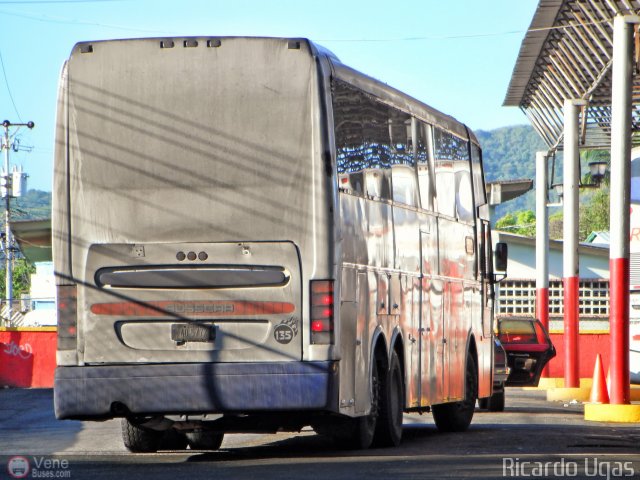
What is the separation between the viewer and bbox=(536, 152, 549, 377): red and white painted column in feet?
130

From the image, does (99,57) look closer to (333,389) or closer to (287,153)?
(287,153)

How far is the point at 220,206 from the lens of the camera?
12477mm

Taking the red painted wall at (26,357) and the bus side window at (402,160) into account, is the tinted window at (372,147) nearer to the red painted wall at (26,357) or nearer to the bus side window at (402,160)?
the bus side window at (402,160)

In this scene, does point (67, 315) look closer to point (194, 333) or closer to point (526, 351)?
point (194, 333)

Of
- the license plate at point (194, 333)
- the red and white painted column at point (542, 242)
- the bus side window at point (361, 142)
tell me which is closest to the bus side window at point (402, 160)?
the bus side window at point (361, 142)

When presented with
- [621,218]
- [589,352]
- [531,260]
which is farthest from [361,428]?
[531,260]

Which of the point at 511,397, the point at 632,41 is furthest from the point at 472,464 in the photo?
the point at 511,397

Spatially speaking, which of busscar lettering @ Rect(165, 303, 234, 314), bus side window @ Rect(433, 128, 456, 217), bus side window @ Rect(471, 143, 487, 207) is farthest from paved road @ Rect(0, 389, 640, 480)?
bus side window @ Rect(471, 143, 487, 207)

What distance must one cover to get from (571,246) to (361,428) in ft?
58.5

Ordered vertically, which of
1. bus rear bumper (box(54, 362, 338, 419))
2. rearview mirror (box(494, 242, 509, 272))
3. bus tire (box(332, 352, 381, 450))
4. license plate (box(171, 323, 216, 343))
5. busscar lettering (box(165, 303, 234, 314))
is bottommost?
bus tire (box(332, 352, 381, 450))

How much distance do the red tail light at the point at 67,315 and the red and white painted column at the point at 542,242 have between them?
1096 inches

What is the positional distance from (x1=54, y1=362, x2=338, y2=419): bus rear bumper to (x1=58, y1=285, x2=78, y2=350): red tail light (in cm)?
31

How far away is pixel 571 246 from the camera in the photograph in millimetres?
31047

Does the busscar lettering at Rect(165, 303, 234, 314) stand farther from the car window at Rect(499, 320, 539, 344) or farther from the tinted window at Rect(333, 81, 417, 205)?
the car window at Rect(499, 320, 539, 344)
